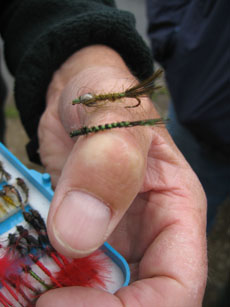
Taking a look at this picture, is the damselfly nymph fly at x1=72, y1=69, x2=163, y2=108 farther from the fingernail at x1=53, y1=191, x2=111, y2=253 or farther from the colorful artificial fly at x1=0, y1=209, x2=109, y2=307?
the colorful artificial fly at x1=0, y1=209, x2=109, y2=307

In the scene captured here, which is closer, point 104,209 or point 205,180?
point 104,209

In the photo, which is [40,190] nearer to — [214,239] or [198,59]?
[198,59]

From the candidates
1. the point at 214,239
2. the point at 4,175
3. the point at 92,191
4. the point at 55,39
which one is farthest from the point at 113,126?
the point at 214,239

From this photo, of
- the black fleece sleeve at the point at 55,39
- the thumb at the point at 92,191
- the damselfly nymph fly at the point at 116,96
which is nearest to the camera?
the thumb at the point at 92,191

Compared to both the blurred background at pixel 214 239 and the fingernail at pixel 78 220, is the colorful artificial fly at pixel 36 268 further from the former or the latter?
the blurred background at pixel 214 239

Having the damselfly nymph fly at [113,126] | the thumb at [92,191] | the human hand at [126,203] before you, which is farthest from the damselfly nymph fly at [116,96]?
the thumb at [92,191]

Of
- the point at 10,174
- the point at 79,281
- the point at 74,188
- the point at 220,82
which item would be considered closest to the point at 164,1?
the point at 220,82

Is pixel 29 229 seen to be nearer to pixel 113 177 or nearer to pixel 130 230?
pixel 130 230
